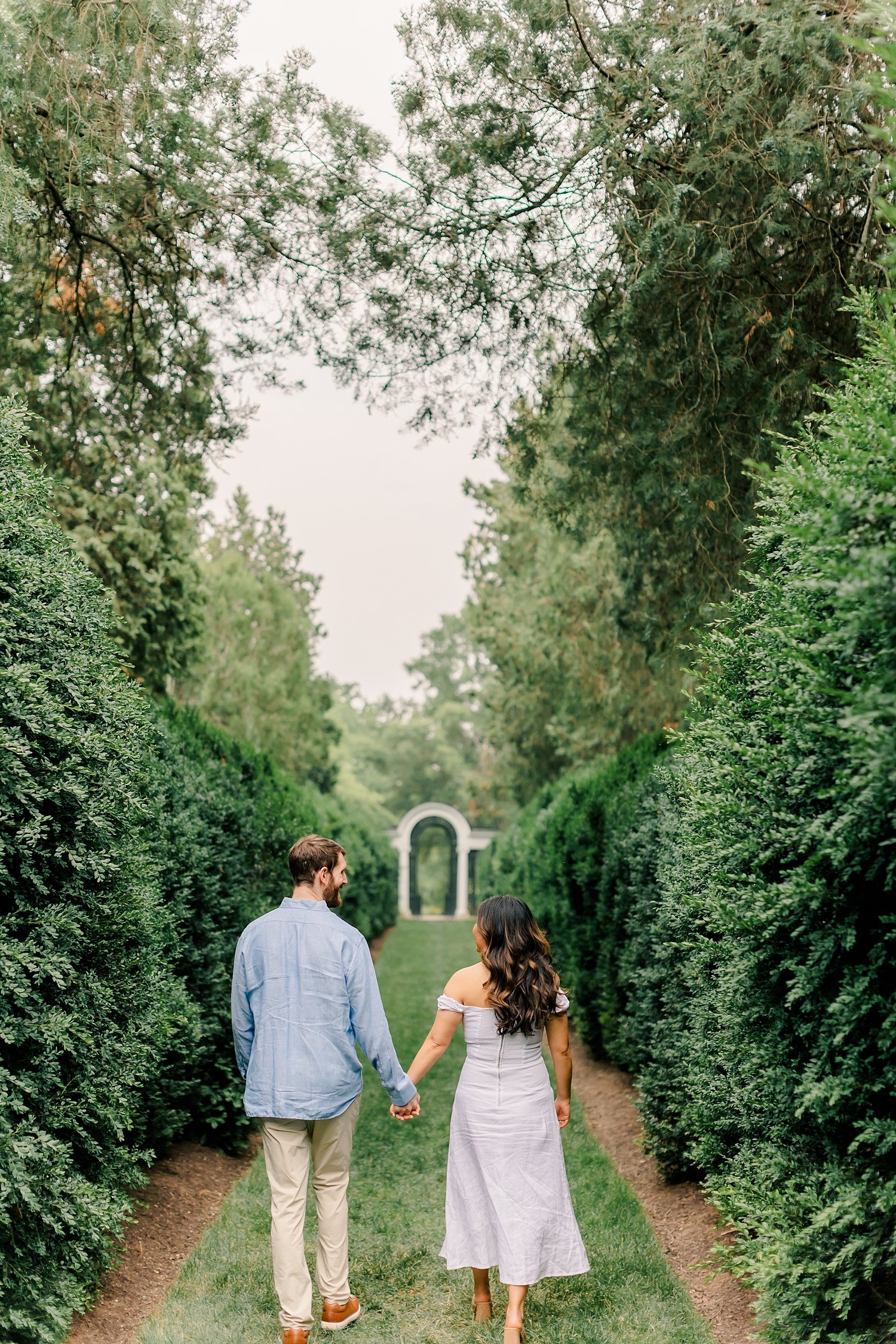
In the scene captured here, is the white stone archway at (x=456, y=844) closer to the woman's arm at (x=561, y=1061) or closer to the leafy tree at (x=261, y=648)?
the leafy tree at (x=261, y=648)

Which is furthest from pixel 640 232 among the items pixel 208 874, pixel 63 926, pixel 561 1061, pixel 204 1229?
pixel 204 1229

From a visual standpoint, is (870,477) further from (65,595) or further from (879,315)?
(879,315)

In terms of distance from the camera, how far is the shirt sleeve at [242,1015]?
451 centimetres

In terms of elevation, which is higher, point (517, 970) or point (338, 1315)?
point (517, 970)

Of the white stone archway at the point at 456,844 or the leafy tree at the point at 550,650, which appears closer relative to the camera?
the leafy tree at the point at 550,650

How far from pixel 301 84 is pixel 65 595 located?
4509 millimetres

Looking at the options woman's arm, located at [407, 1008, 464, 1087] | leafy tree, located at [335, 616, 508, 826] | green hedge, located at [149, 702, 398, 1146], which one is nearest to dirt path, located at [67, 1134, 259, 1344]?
green hedge, located at [149, 702, 398, 1146]

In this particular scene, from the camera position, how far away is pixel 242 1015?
4.53 m

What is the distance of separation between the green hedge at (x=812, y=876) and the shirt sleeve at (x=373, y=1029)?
4.29 ft

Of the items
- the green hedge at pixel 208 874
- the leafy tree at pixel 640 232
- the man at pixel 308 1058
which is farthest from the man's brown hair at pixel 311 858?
the leafy tree at pixel 640 232

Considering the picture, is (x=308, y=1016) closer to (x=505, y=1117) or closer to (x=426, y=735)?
(x=505, y=1117)

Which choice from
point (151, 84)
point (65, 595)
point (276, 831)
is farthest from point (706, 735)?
point (276, 831)

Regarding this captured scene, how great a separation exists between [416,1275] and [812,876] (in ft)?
10.3

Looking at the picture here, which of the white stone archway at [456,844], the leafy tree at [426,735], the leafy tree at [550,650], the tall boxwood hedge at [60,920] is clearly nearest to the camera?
the tall boxwood hedge at [60,920]
